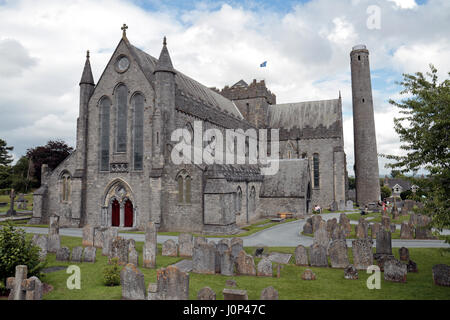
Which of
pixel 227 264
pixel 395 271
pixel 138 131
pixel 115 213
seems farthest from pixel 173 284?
pixel 115 213

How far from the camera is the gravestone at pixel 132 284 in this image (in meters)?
9.47

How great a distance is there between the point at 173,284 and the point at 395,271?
26.2ft

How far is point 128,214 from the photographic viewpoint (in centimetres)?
2670

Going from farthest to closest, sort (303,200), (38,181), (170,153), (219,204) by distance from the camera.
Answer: (38,181), (303,200), (170,153), (219,204)

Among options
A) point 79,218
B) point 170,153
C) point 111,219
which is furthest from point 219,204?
point 79,218

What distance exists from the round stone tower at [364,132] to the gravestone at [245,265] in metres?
36.6

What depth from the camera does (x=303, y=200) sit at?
3409 cm

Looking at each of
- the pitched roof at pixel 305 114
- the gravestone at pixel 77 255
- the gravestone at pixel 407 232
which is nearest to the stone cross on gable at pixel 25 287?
the gravestone at pixel 77 255

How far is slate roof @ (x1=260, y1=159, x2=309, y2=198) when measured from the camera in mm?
35000

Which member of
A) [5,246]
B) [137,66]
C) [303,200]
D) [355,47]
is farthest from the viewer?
[355,47]

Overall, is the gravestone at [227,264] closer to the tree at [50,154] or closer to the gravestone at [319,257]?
the gravestone at [319,257]

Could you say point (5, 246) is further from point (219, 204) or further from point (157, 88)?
point (157, 88)

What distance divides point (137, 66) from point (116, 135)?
249 inches

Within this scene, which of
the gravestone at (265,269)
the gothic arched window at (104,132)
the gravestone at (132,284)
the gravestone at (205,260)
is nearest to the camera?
the gravestone at (132,284)
